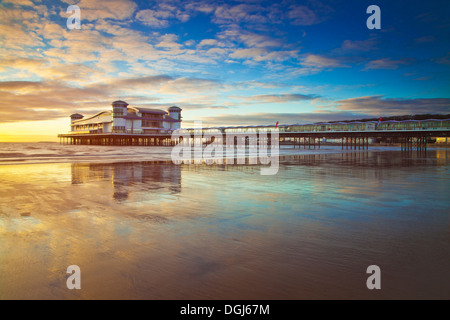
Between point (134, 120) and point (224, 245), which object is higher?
point (134, 120)

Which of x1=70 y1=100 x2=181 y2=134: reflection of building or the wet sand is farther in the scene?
x1=70 y1=100 x2=181 y2=134: reflection of building

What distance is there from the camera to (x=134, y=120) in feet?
240

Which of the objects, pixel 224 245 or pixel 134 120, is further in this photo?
pixel 134 120

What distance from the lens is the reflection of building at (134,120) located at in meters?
71.2

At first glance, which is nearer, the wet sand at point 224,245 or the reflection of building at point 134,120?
the wet sand at point 224,245

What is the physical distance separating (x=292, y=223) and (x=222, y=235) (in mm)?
1497

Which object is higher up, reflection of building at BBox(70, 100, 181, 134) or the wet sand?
reflection of building at BBox(70, 100, 181, 134)

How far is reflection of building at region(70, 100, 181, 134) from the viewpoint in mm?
71188

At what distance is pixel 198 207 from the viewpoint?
267 inches

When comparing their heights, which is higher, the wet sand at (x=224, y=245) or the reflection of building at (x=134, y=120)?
the reflection of building at (x=134, y=120)
